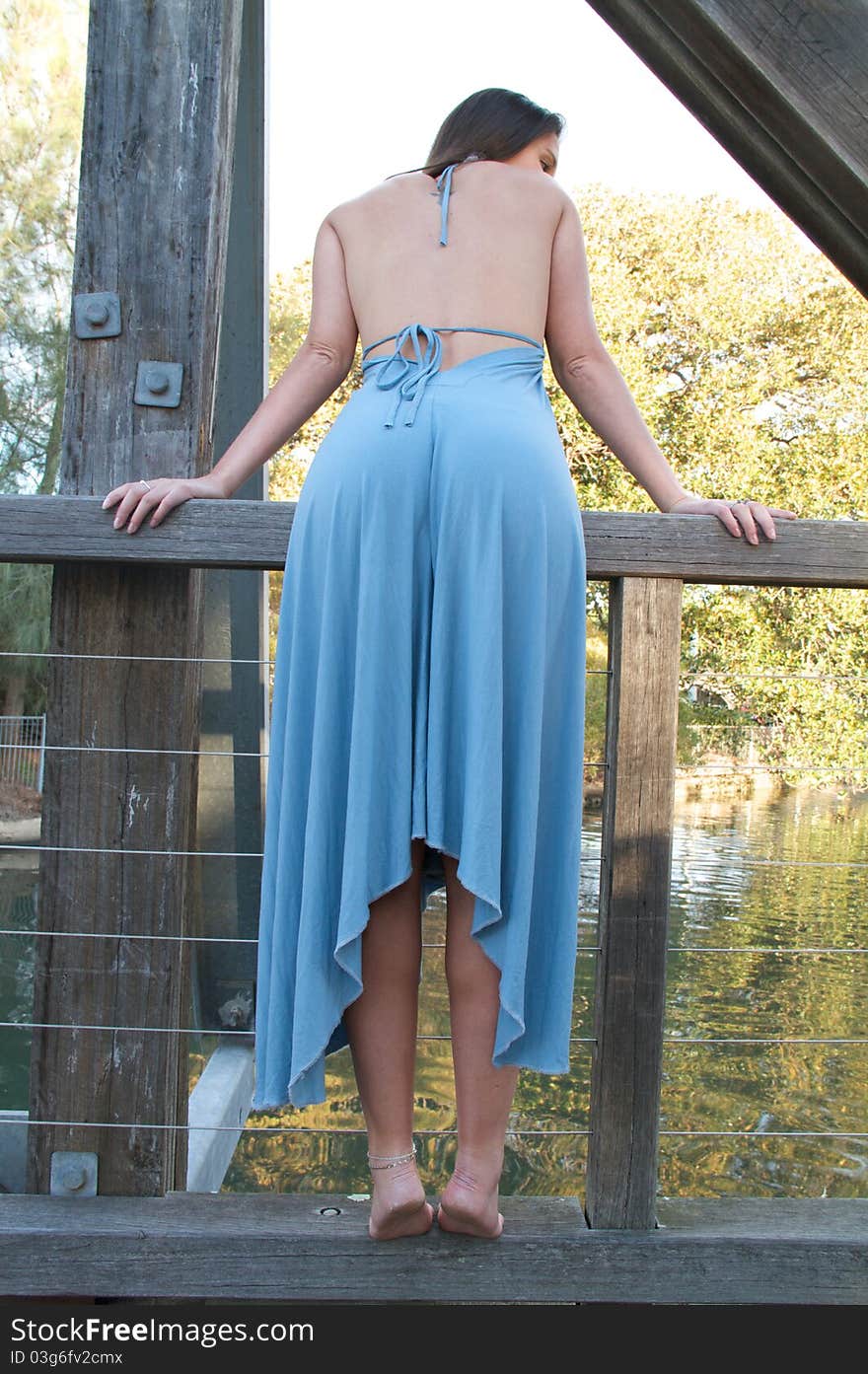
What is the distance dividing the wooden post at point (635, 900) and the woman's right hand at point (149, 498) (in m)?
0.60

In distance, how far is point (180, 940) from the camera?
172 centimetres

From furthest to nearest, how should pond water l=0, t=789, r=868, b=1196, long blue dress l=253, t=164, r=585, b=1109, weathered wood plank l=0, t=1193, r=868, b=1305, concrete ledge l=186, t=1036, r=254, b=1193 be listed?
pond water l=0, t=789, r=868, b=1196
concrete ledge l=186, t=1036, r=254, b=1193
weathered wood plank l=0, t=1193, r=868, b=1305
long blue dress l=253, t=164, r=585, b=1109

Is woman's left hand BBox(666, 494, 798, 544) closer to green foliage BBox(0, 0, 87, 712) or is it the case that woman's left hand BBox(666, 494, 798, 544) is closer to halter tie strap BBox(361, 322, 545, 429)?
halter tie strap BBox(361, 322, 545, 429)

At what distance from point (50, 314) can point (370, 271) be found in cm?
640

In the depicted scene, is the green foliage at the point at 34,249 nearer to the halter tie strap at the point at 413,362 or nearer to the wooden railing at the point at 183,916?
the wooden railing at the point at 183,916

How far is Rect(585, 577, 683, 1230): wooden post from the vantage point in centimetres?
158

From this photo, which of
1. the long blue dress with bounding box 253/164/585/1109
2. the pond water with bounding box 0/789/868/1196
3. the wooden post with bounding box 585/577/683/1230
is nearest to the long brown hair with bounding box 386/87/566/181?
the long blue dress with bounding box 253/164/585/1109

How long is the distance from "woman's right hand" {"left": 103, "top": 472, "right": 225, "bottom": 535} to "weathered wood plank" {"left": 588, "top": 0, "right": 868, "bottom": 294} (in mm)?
860

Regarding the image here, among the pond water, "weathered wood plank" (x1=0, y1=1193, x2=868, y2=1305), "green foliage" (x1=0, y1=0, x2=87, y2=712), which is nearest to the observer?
"weathered wood plank" (x1=0, y1=1193, x2=868, y2=1305)

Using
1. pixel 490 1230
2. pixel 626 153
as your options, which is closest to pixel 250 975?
pixel 490 1230

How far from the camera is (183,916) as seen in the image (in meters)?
1.73

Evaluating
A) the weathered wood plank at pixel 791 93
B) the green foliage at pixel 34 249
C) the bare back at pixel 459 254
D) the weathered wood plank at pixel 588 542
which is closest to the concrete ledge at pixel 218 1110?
the weathered wood plank at pixel 588 542

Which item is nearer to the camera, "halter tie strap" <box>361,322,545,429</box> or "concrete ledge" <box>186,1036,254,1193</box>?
"halter tie strap" <box>361,322,545,429</box>

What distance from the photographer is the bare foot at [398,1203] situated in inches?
55.6
